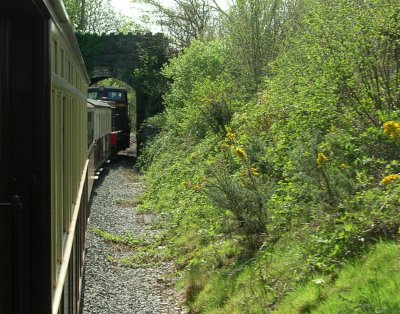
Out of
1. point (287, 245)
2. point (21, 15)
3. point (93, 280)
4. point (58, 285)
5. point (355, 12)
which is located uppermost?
point (355, 12)

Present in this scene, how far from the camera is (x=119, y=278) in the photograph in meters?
8.88

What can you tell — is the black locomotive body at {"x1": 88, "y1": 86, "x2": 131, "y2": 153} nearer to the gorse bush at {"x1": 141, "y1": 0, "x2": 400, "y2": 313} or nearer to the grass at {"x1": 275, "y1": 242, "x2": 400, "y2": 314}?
the gorse bush at {"x1": 141, "y1": 0, "x2": 400, "y2": 313}

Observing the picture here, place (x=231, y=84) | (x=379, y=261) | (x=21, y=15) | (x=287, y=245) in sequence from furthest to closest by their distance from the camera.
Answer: (x=231, y=84), (x=287, y=245), (x=379, y=261), (x=21, y=15)

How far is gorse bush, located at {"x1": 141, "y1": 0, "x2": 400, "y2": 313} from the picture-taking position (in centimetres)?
579

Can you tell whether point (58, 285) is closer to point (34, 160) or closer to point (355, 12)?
point (34, 160)

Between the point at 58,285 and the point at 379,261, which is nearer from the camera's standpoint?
the point at 58,285

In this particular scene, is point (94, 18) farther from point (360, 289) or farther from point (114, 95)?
point (360, 289)

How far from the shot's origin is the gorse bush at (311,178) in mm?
5793

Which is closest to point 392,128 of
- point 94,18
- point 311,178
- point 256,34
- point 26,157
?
point 311,178

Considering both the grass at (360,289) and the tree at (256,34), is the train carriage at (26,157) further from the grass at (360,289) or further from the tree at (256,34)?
the tree at (256,34)

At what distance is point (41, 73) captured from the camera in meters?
2.40

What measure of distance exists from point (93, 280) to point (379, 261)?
4.59m

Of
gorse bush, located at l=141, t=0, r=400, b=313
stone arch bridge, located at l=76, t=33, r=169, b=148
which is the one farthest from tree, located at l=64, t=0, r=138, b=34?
gorse bush, located at l=141, t=0, r=400, b=313

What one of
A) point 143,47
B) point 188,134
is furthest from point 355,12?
point 143,47
